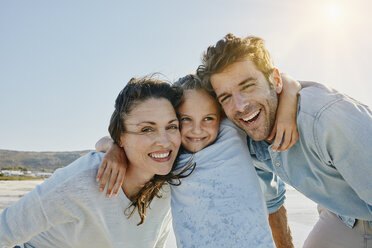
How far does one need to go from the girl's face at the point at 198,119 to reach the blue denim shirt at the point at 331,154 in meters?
0.44

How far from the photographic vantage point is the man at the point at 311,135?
1.98m

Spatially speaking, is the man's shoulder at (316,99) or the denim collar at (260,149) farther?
the denim collar at (260,149)

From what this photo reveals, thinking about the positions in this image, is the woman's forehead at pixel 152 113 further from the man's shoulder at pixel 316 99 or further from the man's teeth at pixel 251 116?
the man's shoulder at pixel 316 99

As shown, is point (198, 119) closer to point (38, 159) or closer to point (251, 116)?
point (251, 116)

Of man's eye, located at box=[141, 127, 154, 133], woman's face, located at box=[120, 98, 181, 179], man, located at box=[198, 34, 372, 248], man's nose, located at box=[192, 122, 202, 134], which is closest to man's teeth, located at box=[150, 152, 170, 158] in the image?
woman's face, located at box=[120, 98, 181, 179]

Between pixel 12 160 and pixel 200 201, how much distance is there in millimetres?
53360

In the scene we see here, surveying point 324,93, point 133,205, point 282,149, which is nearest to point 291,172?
point 282,149

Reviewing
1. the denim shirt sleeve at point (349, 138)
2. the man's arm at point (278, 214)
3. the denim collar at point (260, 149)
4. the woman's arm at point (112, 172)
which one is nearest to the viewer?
the denim shirt sleeve at point (349, 138)

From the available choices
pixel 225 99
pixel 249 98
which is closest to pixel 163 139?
pixel 225 99

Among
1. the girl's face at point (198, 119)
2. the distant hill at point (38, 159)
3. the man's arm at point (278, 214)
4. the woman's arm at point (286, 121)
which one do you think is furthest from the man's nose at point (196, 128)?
the distant hill at point (38, 159)

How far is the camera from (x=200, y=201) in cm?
204

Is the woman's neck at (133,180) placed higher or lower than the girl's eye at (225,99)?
lower

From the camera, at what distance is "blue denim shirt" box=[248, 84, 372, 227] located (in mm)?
1947

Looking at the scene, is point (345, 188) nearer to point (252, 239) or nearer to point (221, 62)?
point (252, 239)
